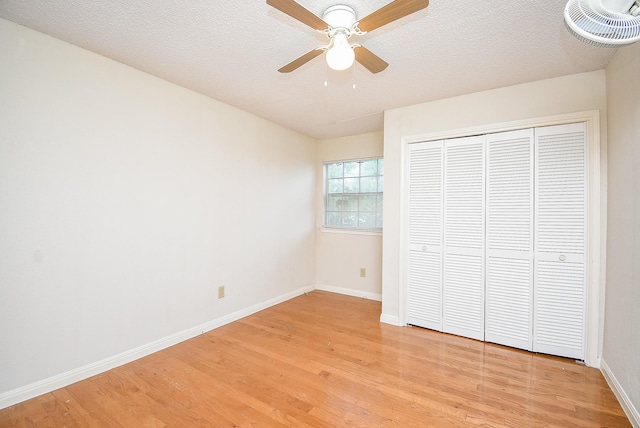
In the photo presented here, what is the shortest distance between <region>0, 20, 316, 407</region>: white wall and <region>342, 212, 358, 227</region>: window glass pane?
1.54 meters

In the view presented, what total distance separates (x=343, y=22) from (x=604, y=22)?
1.16 metres

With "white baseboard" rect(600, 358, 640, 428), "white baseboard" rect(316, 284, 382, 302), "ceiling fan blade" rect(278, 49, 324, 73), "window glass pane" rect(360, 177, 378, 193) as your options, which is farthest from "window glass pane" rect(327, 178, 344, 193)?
"white baseboard" rect(600, 358, 640, 428)

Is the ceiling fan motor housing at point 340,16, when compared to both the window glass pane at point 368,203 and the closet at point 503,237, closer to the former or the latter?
the closet at point 503,237

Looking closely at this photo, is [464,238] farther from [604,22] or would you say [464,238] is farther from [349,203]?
[604,22]

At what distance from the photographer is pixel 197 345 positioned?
8.63ft

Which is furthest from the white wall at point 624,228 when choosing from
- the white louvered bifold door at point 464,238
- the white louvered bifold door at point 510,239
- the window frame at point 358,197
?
the window frame at point 358,197

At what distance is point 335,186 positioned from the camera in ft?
14.9

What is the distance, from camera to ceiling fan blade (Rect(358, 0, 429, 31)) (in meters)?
1.28

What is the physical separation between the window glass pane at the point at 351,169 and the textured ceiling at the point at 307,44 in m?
1.49

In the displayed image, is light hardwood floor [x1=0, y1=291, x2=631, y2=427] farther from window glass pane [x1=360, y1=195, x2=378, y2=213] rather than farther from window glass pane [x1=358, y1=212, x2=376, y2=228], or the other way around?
window glass pane [x1=360, y1=195, x2=378, y2=213]

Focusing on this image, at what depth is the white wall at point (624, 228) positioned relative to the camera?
5.73 feet

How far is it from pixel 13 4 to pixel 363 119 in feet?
9.81

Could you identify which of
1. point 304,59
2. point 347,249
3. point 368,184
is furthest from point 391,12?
point 347,249

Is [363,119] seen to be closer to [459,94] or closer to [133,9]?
[459,94]
